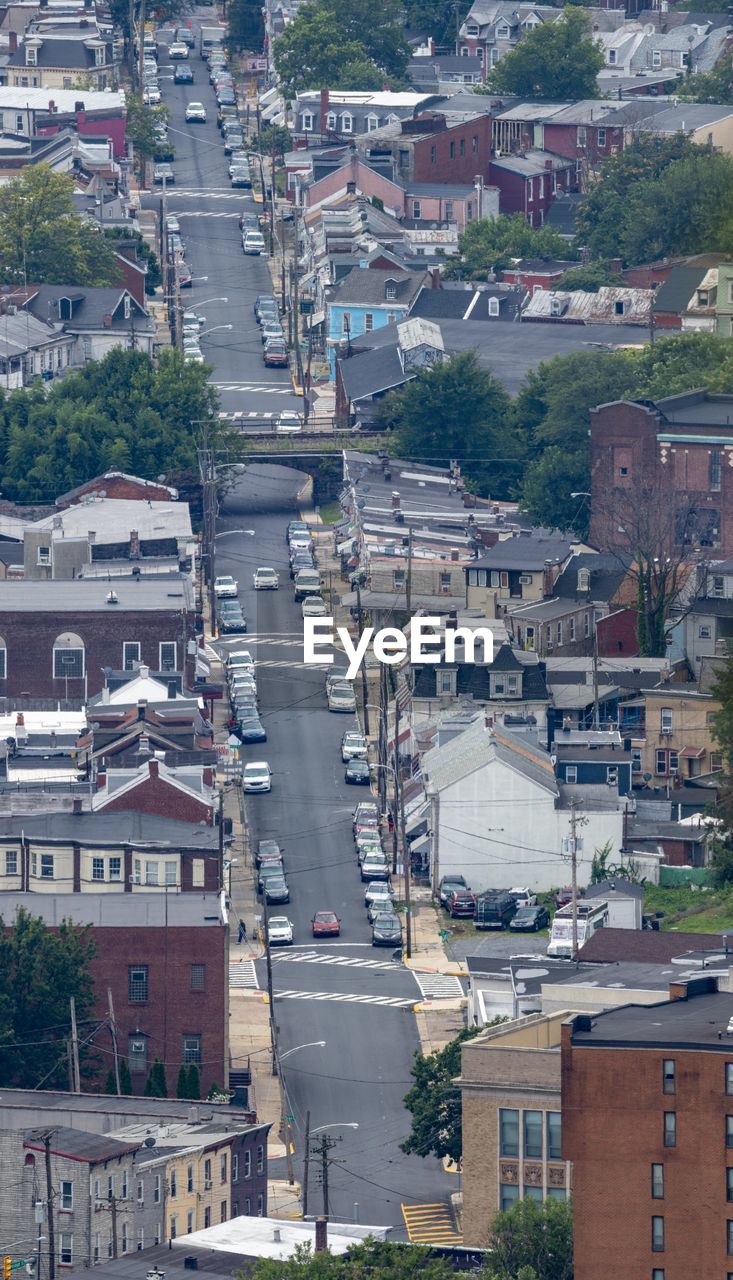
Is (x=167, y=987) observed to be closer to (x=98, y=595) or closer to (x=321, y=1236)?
(x=321, y=1236)

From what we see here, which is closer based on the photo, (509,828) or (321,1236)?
(321,1236)

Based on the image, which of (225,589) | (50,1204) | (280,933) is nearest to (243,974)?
(280,933)

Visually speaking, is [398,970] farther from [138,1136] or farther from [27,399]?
[27,399]

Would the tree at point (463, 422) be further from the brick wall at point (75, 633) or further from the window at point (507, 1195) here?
the window at point (507, 1195)

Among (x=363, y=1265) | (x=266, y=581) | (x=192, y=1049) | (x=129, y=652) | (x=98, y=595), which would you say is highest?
(x=98, y=595)

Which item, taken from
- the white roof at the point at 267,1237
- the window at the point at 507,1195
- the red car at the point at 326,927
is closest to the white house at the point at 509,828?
the red car at the point at 326,927

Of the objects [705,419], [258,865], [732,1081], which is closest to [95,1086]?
[258,865]
